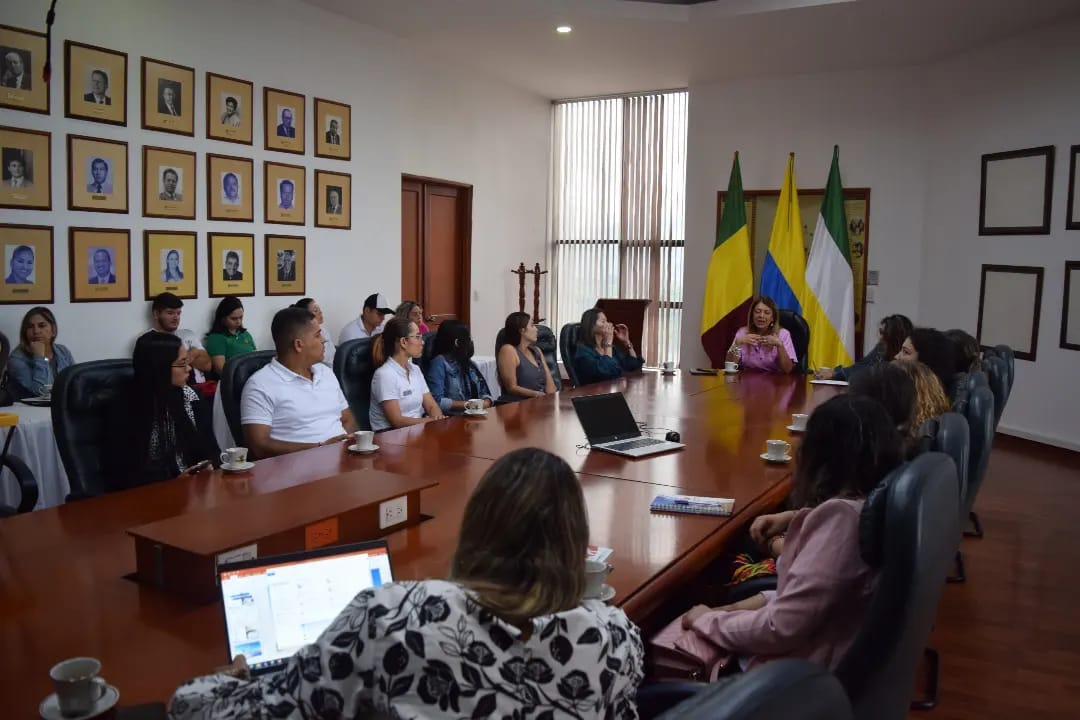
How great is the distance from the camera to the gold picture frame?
6.57 m

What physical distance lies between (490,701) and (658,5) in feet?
20.7

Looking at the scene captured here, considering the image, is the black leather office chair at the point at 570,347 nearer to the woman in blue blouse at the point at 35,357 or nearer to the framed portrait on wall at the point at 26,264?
the woman in blue blouse at the point at 35,357

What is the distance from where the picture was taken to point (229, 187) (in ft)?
19.3

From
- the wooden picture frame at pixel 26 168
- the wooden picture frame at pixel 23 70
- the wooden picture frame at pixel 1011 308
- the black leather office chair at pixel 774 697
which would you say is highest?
the wooden picture frame at pixel 23 70

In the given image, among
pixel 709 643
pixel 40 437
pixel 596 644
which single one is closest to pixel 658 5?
pixel 40 437

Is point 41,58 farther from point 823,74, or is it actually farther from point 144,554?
point 823,74

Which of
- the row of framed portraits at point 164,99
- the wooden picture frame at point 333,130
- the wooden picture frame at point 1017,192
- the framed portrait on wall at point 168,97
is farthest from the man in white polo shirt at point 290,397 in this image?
the wooden picture frame at point 1017,192

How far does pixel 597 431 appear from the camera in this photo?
324cm

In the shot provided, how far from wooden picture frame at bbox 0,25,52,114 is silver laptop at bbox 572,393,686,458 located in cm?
364

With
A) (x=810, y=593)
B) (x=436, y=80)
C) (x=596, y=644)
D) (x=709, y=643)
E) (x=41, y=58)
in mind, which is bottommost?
(x=709, y=643)

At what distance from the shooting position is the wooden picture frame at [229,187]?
18.9ft

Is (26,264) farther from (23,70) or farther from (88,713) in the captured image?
(88,713)

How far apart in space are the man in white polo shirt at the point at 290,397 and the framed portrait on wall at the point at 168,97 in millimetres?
2685

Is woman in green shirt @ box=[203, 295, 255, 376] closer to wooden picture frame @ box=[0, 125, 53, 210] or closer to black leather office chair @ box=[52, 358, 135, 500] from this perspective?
wooden picture frame @ box=[0, 125, 53, 210]
